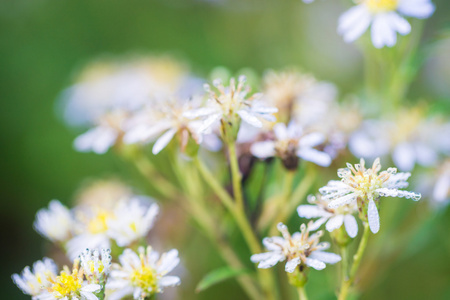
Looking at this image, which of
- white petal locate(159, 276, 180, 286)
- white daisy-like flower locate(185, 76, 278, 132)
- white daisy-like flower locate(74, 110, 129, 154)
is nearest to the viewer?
white petal locate(159, 276, 180, 286)

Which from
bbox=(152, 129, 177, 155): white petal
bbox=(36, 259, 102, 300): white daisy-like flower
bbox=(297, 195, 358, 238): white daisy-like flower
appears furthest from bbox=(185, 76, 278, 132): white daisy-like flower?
bbox=(36, 259, 102, 300): white daisy-like flower

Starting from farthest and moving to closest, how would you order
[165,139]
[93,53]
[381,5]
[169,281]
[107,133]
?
1. [93,53]
2. [107,133]
3. [381,5]
4. [165,139]
5. [169,281]

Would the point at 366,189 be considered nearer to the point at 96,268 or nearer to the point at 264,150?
the point at 264,150

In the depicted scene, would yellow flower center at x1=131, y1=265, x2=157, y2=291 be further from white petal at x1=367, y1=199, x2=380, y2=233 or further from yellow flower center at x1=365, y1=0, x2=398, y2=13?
yellow flower center at x1=365, y1=0, x2=398, y2=13

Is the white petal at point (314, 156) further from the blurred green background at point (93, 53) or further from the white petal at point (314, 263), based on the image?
the blurred green background at point (93, 53)

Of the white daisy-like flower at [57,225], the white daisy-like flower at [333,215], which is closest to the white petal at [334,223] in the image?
the white daisy-like flower at [333,215]

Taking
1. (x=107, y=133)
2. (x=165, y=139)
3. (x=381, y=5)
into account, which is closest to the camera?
(x=165, y=139)

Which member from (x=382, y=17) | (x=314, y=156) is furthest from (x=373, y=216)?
(x=382, y=17)
